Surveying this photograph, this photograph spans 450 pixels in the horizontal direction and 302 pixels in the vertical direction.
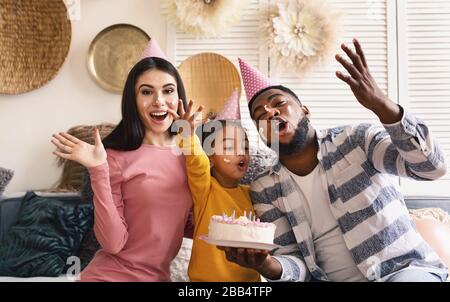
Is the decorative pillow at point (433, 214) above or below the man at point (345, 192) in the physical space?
below

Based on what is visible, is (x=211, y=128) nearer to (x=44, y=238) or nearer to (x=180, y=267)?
(x=180, y=267)

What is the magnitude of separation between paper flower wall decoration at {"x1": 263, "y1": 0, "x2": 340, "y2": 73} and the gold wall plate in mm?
759

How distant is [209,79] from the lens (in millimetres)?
2738

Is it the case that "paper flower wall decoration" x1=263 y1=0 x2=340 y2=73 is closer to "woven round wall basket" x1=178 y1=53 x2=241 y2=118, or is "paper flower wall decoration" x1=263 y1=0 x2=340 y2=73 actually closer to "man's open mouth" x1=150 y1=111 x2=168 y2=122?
"woven round wall basket" x1=178 y1=53 x2=241 y2=118

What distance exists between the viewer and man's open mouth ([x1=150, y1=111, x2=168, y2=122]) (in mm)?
1514

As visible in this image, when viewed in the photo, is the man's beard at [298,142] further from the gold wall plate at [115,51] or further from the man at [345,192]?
the gold wall plate at [115,51]

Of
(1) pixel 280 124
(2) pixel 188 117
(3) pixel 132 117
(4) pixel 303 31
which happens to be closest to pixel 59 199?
(3) pixel 132 117

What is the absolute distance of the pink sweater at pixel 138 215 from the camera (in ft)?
4.52

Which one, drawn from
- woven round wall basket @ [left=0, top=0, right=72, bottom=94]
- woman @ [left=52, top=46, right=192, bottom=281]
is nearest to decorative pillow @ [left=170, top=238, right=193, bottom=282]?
woman @ [left=52, top=46, right=192, bottom=281]

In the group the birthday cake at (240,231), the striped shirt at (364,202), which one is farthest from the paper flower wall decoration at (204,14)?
the birthday cake at (240,231)

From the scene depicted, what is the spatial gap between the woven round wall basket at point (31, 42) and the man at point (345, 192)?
5.38 ft

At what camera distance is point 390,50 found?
2.80 m

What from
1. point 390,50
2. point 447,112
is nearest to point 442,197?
point 447,112
